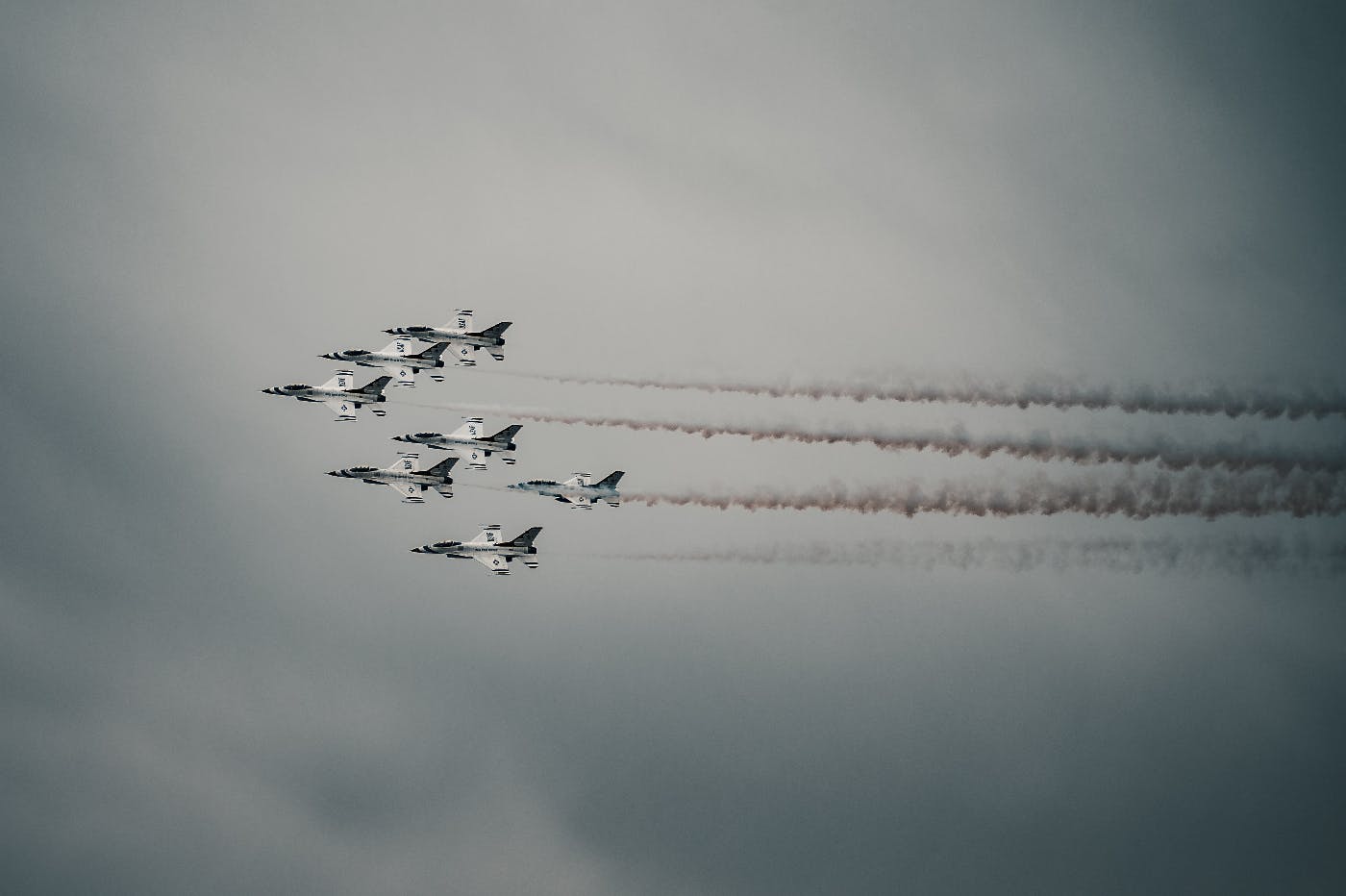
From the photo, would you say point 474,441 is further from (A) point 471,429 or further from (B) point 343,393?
(B) point 343,393

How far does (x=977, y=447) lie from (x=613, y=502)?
65.9ft

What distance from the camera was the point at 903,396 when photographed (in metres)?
93.1

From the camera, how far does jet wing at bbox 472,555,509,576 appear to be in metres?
99.6

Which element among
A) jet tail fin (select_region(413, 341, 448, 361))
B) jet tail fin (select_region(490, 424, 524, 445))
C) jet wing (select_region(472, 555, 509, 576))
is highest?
jet tail fin (select_region(413, 341, 448, 361))

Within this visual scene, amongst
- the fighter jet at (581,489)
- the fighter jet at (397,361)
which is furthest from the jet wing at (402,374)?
the fighter jet at (581,489)

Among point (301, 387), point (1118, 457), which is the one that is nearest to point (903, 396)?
point (1118, 457)

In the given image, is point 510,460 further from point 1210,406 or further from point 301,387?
point 1210,406

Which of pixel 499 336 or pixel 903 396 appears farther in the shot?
pixel 499 336

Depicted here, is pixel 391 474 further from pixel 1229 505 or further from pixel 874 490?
pixel 1229 505

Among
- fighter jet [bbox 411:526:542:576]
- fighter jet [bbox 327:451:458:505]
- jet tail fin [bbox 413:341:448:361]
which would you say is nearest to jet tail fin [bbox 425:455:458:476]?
fighter jet [bbox 327:451:458:505]

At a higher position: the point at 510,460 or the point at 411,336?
the point at 411,336

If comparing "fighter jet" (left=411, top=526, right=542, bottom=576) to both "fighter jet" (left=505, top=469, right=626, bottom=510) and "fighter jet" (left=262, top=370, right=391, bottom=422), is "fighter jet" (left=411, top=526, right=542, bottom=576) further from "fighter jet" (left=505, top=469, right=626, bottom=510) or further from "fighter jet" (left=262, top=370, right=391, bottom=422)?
"fighter jet" (left=262, top=370, right=391, bottom=422)

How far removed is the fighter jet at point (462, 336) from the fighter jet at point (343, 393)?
318cm

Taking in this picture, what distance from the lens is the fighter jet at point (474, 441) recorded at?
98812 mm
